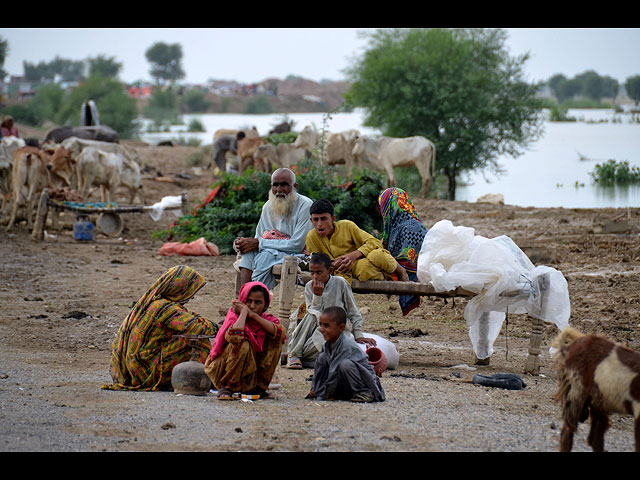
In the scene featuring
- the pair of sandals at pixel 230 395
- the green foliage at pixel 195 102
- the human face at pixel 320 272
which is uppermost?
the green foliage at pixel 195 102

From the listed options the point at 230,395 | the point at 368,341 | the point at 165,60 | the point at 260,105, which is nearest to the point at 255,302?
the point at 230,395

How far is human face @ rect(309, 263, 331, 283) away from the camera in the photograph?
657 cm

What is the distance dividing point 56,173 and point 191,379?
1374cm

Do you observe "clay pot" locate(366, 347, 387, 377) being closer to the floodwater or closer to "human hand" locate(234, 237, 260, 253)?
"human hand" locate(234, 237, 260, 253)

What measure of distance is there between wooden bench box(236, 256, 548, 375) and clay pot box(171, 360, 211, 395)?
4.04 ft

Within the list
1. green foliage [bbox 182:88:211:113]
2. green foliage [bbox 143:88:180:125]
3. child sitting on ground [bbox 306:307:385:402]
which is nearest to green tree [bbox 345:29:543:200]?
child sitting on ground [bbox 306:307:385:402]

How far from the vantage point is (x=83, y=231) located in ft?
50.5

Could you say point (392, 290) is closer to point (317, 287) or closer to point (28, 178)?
point (317, 287)

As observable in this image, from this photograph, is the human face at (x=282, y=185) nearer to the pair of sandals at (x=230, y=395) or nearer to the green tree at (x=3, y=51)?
the pair of sandals at (x=230, y=395)

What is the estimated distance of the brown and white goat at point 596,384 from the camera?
158 inches

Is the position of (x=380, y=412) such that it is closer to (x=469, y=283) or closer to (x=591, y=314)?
(x=469, y=283)

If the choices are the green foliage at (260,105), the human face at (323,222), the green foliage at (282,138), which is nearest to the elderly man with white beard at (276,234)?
the human face at (323,222)

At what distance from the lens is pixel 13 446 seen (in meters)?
4.36

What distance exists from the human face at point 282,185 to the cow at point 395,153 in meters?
15.3
